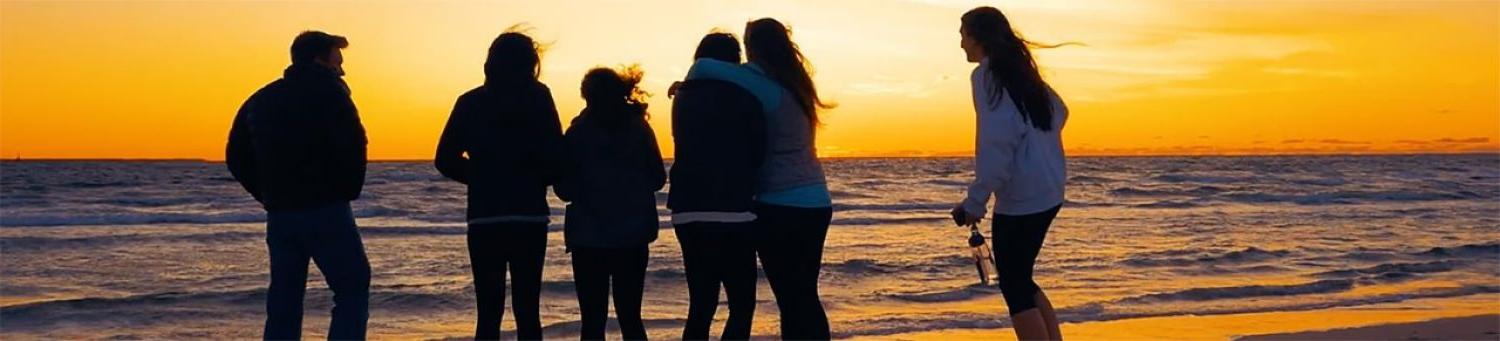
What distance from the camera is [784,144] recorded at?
196 inches

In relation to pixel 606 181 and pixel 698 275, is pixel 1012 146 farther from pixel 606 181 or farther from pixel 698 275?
pixel 606 181

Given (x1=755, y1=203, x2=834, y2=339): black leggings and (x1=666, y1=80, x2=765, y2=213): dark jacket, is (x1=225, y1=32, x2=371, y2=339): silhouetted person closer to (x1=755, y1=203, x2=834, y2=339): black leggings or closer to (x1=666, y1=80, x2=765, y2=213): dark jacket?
(x1=666, y1=80, x2=765, y2=213): dark jacket

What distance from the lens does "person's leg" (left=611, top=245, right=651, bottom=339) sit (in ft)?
17.2

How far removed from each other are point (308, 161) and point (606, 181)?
95 centimetres

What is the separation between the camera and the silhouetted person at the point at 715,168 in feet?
15.9

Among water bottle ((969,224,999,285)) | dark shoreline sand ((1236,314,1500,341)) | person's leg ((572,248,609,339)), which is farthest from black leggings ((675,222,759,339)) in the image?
dark shoreline sand ((1236,314,1500,341))

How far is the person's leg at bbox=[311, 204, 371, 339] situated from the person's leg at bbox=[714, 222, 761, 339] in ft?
3.81

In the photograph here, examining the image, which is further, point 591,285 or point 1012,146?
point 591,285

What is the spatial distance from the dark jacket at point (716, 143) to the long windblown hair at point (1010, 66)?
733mm

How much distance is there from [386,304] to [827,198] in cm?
677

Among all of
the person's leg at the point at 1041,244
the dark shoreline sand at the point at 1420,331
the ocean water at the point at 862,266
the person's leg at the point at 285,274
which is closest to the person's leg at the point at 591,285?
the person's leg at the point at 285,274

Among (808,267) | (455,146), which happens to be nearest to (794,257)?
(808,267)

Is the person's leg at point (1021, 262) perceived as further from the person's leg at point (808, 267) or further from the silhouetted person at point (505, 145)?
the silhouetted person at point (505, 145)

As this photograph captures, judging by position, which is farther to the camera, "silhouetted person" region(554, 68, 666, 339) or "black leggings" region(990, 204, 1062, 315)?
"silhouetted person" region(554, 68, 666, 339)
